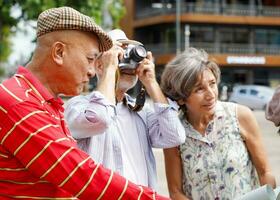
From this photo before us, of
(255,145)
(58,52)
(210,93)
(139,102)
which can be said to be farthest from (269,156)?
(58,52)

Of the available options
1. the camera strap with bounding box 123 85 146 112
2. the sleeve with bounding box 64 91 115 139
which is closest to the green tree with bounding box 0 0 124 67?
the camera strap with bounding box 123 85 146 112

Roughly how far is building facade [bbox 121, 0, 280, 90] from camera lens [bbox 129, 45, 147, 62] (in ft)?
130

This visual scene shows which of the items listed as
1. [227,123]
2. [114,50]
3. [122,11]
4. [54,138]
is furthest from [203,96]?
[122,11]

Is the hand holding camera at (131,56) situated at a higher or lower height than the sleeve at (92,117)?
higher

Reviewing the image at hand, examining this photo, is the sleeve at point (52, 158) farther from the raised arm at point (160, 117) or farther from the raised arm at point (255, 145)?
the raised arm at point (255, 145)

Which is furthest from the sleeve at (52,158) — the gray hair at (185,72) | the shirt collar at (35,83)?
the gray hair at (185,72)

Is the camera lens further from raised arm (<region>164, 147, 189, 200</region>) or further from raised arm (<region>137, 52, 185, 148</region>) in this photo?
raised arm (<region>164, 147, 189, 200</region>)

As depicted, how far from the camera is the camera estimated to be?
279 cm

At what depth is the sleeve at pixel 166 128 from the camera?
292cm

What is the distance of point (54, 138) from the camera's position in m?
1.79

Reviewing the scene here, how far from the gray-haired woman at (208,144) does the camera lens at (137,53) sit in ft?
1.12

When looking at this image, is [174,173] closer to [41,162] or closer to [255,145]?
[255,145]

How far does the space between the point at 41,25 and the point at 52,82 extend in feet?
0.61

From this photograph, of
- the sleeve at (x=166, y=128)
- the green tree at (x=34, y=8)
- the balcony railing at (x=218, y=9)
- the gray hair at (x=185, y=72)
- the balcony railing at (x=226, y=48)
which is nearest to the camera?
the sleeve at (x=166, y=128)
